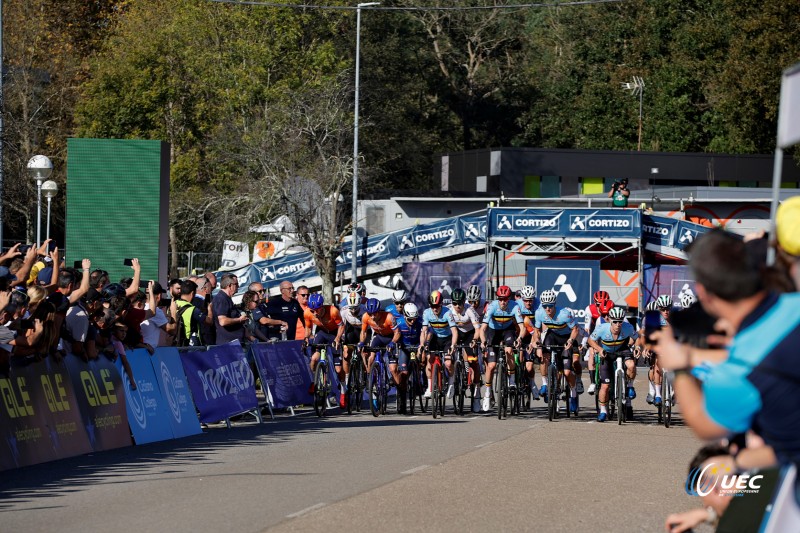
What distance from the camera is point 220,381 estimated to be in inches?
685

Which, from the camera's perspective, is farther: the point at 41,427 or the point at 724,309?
the point at 41,427

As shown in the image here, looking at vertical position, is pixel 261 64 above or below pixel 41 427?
above

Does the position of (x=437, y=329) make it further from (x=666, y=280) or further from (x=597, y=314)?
(x=666, y=280)

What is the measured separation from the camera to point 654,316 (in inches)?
229

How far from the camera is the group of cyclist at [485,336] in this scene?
19844 mm

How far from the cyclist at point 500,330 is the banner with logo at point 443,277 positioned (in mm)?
16375

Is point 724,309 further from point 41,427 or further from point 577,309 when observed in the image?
point 577,309

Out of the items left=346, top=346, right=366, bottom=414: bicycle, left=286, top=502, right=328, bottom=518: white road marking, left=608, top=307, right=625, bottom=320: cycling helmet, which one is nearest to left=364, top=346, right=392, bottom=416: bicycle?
left=346, top=346, right=366, bottom=414: bicycle

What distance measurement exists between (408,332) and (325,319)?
1329mm

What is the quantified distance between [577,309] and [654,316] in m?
30.3

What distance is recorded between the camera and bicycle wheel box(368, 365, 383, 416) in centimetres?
1970

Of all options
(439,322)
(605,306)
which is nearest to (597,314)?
(605,306)

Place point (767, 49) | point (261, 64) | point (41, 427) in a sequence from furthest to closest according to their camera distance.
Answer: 1. point (261, 64)
2. point (767, 49)
3. point (41, 427)

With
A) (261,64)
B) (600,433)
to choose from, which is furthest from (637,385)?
(261,64)
